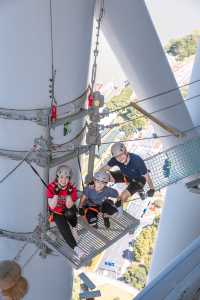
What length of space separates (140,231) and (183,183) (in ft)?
13.7

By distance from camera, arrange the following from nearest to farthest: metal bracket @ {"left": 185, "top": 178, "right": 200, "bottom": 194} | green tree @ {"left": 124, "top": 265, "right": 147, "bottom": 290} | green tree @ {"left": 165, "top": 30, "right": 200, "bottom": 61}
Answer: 1. metal bracket @ {"left": 185, "top": 178, "right": 200, "bottom": 194}
2. green tree @ {"left": 124, "top": 265, "right": 147, "bottom": 290}
3. green tree @ {"left": 165, "top": 30, "right": 200, "bottom": 61}

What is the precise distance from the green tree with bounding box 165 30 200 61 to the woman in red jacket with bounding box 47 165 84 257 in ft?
19.5

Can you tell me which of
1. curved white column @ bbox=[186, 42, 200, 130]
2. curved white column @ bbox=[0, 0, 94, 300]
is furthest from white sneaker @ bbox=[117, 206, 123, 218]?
curved white column @ bbox=[186, 42, 200, 130]

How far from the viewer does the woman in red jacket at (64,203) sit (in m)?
1.92

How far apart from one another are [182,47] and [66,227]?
639 centimetres

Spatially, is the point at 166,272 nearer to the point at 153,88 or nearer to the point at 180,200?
the point at 153,88

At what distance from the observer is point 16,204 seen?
7.04 ft

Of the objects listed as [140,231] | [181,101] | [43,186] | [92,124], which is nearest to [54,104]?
[92,124]

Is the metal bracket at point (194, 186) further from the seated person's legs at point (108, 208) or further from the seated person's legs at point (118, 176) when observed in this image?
the seated person's legs at point (108, 208)

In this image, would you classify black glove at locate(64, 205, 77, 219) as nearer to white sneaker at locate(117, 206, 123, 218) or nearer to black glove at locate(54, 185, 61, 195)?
black glove at locate(54, 185, 61, 195)

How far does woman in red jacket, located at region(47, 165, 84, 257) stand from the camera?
1915 mm

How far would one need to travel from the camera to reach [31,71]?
1.83m

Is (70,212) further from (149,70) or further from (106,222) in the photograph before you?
(149,70)

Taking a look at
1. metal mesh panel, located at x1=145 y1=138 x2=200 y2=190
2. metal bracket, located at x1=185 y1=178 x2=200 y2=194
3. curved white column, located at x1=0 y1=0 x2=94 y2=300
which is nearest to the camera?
curved white column, located at x1=0 y1=0 x2=94 y2=300
